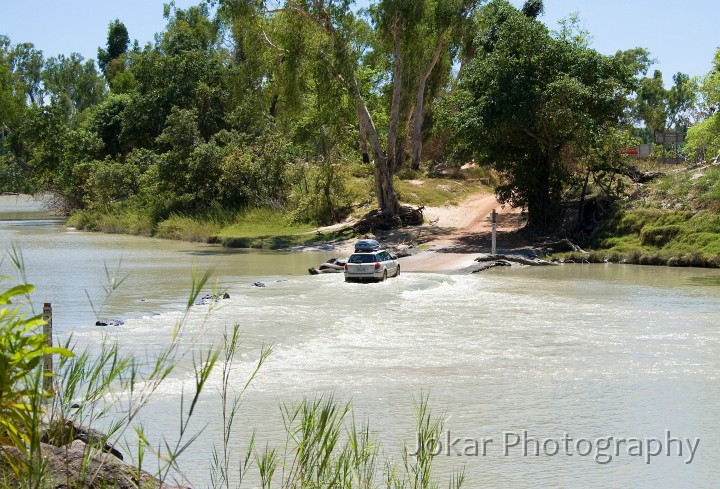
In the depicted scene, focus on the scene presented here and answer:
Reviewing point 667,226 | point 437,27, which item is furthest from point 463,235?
point 437,27

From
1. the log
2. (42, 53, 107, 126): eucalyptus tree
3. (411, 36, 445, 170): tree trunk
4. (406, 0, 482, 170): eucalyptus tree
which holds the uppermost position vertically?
(42, 53, 107, 126): eucalyptus tree

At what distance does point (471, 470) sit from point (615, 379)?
18.1ft

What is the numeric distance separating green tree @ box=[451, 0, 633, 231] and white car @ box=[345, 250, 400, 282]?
1108 centimetres

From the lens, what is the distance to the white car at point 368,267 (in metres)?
27.2

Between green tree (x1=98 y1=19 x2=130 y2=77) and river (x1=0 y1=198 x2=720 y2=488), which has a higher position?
green tree (x1=98 y1=19 x2=130 y2=77)

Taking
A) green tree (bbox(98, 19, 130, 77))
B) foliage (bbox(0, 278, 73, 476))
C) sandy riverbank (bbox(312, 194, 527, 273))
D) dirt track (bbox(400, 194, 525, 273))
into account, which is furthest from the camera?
green tree (bbox(98, 19, 130, 77))

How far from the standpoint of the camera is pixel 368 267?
27.2 metres

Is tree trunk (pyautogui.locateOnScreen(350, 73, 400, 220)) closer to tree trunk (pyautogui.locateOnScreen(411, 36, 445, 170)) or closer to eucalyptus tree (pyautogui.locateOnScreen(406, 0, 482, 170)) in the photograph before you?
eucalyptus tree (pyautogui.locateOnScreen(406, 0, 482, 170))

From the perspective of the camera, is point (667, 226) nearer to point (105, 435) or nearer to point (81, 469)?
point (105, 435)

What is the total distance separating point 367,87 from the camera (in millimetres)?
55969

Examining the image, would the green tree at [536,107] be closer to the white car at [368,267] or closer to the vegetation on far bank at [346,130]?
the vegetation on far bank at [346,130]

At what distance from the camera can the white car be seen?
27234 millimetres

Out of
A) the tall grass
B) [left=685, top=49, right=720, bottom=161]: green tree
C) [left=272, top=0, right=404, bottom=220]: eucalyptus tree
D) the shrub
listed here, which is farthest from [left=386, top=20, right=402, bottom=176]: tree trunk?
the tall grass

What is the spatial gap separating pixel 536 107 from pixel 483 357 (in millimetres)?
21304
